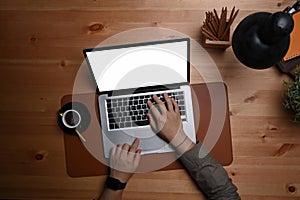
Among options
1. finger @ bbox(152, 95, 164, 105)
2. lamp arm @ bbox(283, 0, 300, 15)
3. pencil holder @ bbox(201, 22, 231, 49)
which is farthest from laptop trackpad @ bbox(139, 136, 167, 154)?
lamp arm @ bbox(283, 0, 300, 15)

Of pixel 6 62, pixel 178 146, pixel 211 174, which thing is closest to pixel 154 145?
pixel 178 146

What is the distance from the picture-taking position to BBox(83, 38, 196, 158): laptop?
3.21ft

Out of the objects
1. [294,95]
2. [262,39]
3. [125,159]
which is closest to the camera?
[262,39]

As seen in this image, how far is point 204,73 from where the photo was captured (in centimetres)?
103

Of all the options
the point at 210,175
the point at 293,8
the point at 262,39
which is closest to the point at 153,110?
the point at 210,175

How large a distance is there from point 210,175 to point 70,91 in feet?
1.52

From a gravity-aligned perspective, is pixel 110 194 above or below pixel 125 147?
below

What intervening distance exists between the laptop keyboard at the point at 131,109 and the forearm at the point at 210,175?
A: 0.45 ft

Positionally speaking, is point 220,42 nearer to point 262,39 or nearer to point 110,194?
point 262,39

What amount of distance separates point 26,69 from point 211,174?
612mm

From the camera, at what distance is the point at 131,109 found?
101 cm

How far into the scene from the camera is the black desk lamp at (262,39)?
0.73 meters

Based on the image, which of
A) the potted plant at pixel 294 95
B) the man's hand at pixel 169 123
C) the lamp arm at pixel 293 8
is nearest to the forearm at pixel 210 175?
the man's hand at pixel 169 123

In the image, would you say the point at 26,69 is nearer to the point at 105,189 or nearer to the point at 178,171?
the point at 105,189
